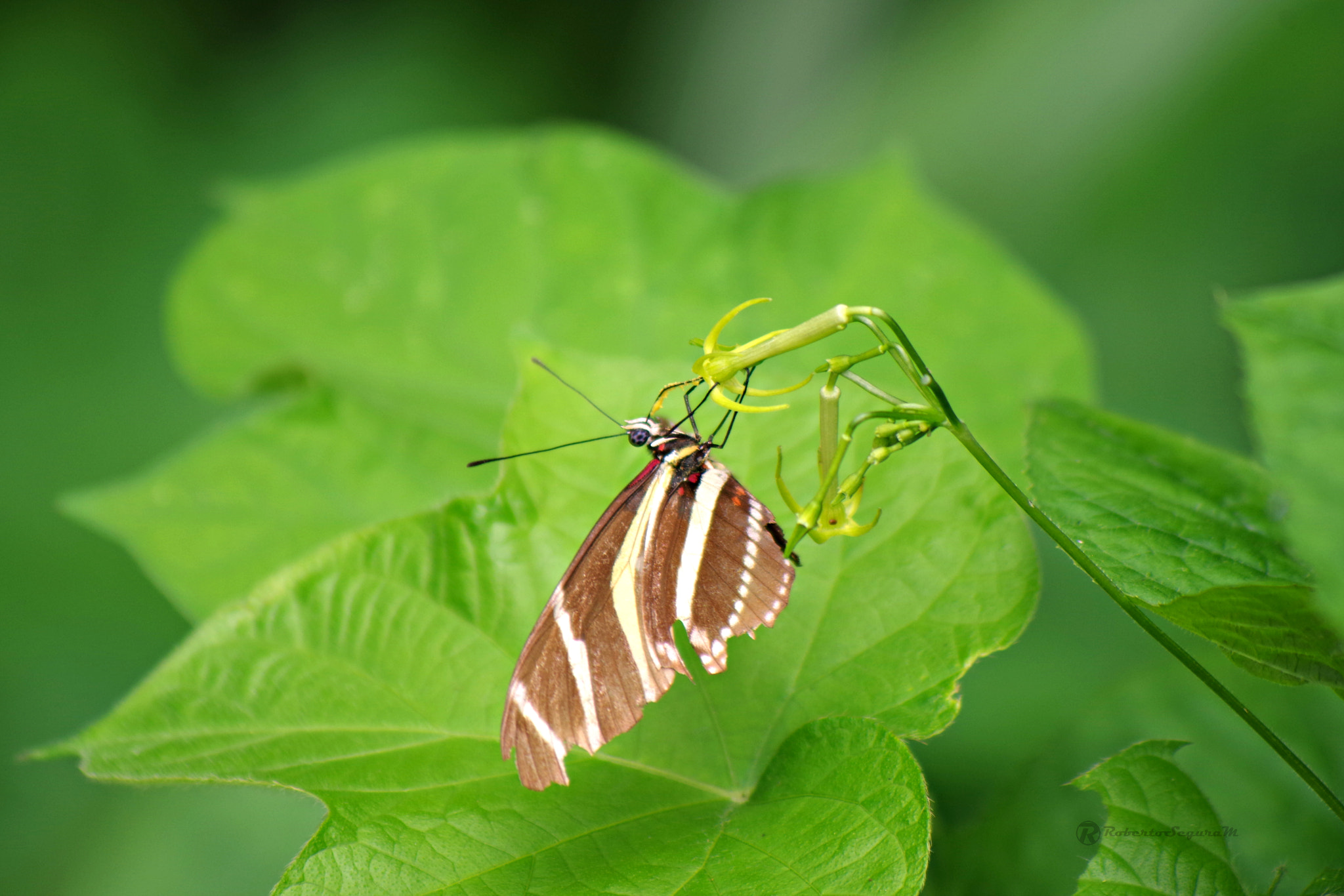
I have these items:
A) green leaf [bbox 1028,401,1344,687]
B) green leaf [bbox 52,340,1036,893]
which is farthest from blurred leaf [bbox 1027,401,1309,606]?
green leaf [bbox 52,340,1036,893]

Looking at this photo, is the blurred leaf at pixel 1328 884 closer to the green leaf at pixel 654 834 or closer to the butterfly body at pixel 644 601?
the green leaf at pixel 654 834

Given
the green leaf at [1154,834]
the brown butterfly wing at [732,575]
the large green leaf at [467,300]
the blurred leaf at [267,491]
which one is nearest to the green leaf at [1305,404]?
the green leaf at [1154,834]

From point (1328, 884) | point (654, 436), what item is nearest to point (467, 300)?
point (654, 436)

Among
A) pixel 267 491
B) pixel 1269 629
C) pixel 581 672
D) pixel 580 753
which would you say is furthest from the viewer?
pixel 267 491

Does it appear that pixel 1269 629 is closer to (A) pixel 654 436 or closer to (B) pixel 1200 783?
(B) pixel 1200 783

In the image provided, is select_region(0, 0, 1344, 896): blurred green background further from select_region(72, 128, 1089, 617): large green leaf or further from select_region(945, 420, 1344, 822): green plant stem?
select_region(72, 128, 1089, 617): large green leaf

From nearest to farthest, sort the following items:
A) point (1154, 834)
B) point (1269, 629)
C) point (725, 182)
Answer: point (1269, 629), point (1154, 834), point (725, 182)

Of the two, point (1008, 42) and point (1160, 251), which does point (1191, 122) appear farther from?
point (1008, 42)
